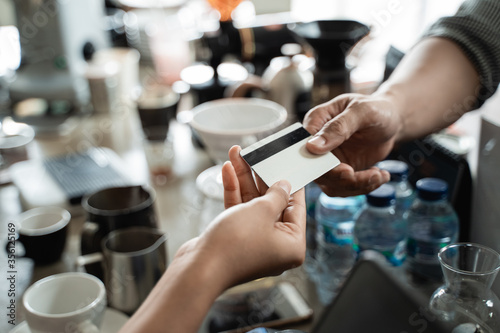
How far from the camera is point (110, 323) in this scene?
30.5 inches

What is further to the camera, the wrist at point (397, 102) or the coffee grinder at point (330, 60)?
the coffee grinder at point (330, 60)

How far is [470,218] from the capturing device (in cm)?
81

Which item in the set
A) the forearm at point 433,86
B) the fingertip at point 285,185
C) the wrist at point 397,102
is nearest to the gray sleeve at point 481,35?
the forearm at point 433,86

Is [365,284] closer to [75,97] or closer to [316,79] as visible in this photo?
[316,79]

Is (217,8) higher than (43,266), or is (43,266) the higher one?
(217,8)

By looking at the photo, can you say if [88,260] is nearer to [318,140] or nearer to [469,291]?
[318,140]

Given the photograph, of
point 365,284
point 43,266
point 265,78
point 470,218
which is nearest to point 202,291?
point 365,284

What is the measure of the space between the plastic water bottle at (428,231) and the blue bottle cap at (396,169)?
2.0 inches

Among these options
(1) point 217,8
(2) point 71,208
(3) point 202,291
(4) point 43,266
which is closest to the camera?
(3) point 202,291

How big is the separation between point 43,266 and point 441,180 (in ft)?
2.46

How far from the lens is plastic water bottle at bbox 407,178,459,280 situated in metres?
0.82

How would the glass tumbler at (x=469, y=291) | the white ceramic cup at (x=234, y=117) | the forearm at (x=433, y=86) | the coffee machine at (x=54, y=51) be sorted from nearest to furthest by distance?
the glass tumbler at (x=469, y=291), the forearm at (x=433, y=86), the white ceramic cup at (x=234, y=117), the coffee machine at (x=54, y=51)

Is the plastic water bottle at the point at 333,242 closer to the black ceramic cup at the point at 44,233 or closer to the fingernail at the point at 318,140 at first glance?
the fingernail at the point at 318,140

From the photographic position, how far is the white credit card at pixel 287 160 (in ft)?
2.15
